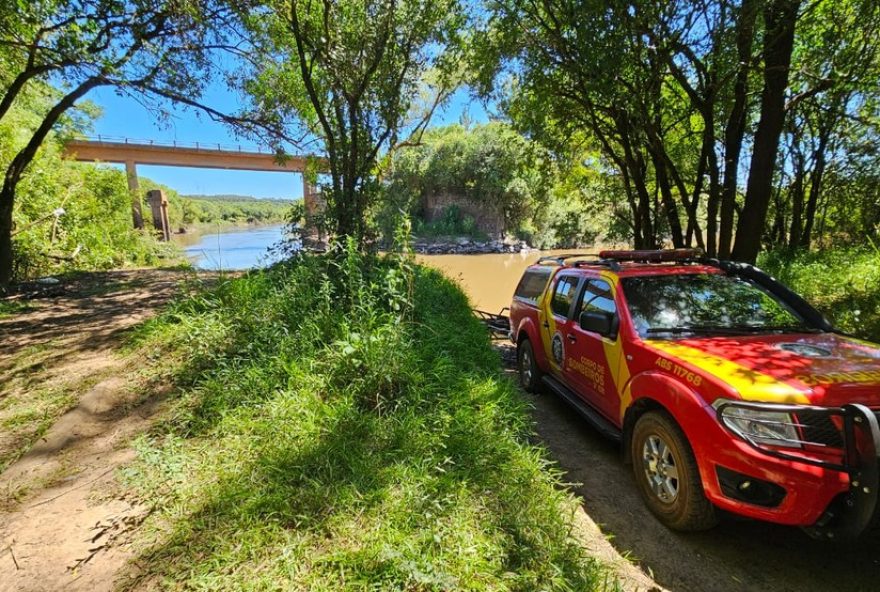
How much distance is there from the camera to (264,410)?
9.86ft

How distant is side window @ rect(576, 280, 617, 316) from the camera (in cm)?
379

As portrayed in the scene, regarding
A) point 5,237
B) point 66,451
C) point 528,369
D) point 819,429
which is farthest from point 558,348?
point 5,237

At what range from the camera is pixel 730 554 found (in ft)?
8.41

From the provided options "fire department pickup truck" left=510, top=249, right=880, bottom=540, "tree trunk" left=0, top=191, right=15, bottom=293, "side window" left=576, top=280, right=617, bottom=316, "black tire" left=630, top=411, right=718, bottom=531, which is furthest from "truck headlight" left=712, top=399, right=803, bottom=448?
"tree trunk" left=0, top=191, right=15, bottom=293

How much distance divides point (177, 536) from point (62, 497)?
0.88m

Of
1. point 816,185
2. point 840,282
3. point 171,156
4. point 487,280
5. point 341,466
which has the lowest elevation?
point 487,280

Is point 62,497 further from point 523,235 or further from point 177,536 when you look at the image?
point 523,235

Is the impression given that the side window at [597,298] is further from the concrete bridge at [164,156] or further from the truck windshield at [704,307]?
the concrete bridge at [164,156]

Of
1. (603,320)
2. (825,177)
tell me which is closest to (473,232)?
(825,177)

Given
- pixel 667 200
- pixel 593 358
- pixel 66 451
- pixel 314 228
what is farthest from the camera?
pixel 667 200

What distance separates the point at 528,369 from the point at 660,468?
267cm

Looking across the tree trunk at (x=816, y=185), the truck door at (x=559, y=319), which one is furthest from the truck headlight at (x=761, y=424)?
the tree trunk at (x=816, y=185)

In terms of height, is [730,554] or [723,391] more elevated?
[723,391]

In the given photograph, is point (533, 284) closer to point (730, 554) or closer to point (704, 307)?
point (704, 307)
